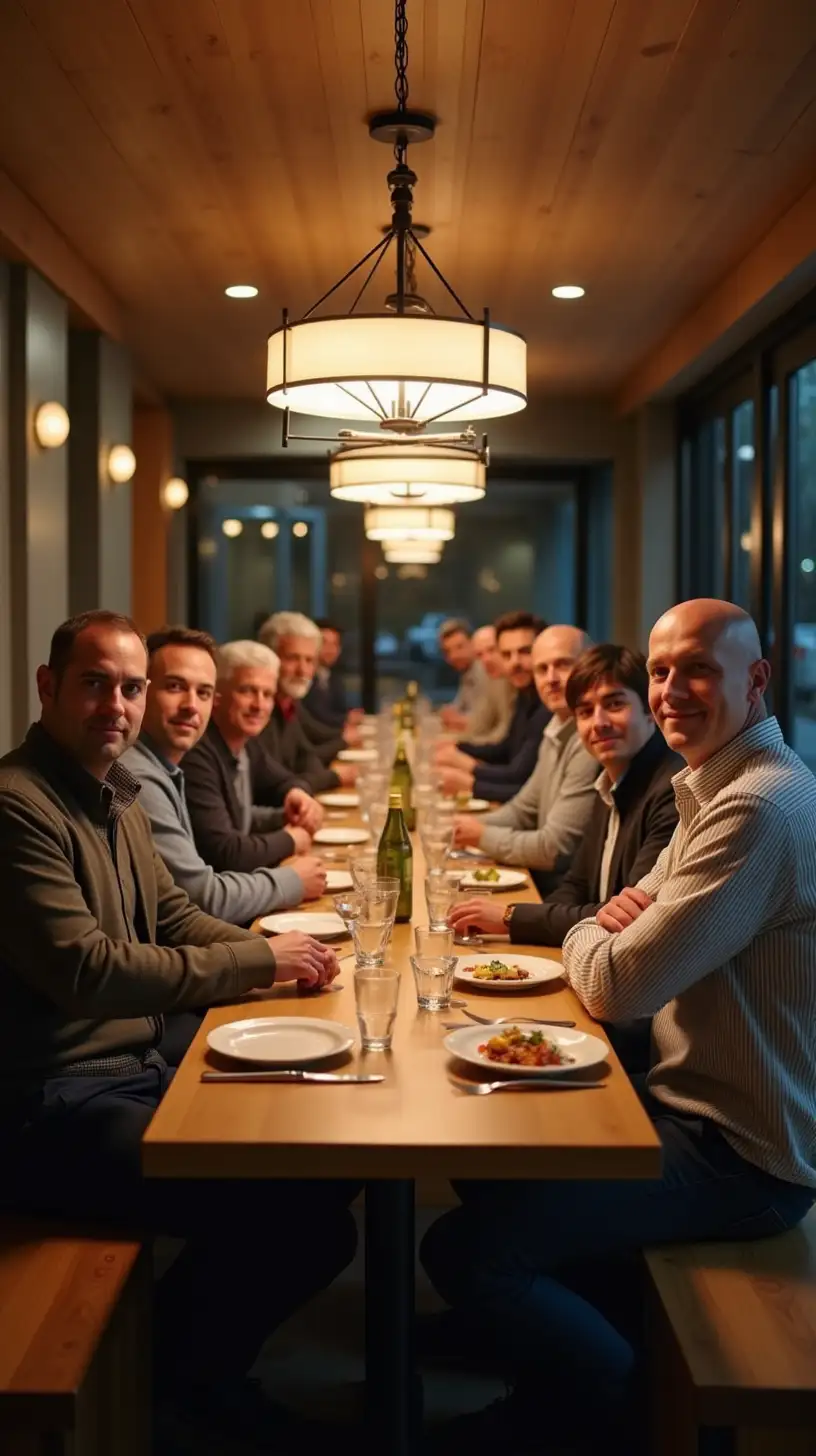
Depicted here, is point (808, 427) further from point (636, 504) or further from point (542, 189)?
point (636, 504)

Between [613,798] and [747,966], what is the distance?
3.11 ft

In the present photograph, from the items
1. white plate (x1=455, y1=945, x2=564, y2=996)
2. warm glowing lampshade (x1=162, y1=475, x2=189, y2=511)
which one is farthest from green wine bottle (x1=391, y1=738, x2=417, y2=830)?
warm glowing lampshade (x1=162, y1=475, x2=189, y2=511)

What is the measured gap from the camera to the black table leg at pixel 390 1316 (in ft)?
7.02

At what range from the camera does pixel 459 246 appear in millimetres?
4887

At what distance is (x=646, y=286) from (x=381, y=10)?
104 inches

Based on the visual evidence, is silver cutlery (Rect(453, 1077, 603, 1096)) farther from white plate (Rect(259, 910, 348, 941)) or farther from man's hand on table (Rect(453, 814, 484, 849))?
man's hand on table (Rect(453, 814, 484, 849))

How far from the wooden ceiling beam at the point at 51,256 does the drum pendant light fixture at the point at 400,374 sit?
1215 mm

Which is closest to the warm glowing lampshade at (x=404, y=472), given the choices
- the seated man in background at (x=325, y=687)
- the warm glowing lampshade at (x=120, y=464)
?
the warm glowing lampshade at (x=120, y=464)

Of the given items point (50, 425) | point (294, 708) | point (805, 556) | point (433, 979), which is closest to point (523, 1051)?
point (433, 979)

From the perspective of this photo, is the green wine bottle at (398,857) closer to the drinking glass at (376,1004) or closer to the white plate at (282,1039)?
the white plate at (282,1039)

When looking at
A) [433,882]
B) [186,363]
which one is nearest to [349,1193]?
[433,882]

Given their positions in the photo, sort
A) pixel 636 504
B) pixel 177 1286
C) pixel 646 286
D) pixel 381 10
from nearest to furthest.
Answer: pixel 177 1286, pixel 381 10, pixel 646 286, pixel 636 504

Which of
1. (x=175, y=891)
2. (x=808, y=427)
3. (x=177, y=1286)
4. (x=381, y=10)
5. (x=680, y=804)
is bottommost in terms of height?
(x=177, y=1286)

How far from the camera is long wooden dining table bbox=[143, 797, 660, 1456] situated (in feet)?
5.61
